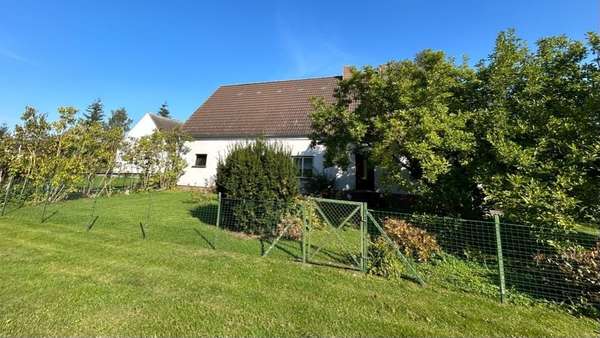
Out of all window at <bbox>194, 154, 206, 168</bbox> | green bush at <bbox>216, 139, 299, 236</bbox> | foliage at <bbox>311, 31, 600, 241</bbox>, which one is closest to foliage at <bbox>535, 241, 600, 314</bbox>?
foliage at <bbox>311, 31, 600, 241</bbox>

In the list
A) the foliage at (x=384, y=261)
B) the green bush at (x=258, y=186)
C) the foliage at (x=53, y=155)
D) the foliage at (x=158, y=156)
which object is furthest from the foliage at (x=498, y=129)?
the foliage at (x=158, y=156)

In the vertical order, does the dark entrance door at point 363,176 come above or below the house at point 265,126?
below

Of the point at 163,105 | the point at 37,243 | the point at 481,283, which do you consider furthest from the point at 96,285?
the point at 163,105

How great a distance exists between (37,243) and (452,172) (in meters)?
10.2

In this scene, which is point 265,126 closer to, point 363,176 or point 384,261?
point 363,176

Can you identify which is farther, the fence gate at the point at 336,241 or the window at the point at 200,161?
the window at the point at 200,161

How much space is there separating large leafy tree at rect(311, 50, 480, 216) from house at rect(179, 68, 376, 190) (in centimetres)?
589

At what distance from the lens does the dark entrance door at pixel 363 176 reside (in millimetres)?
15531

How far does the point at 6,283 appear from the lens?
4590mm

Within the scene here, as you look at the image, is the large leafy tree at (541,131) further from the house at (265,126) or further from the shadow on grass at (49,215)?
the shadow on grass at (49,215)

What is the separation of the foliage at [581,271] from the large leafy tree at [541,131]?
1.68ft

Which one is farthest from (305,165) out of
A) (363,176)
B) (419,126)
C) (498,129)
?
(498,129)

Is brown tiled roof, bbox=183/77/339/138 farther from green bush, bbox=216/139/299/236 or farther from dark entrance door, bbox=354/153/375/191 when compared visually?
green bush, bbox=216/139/299/236

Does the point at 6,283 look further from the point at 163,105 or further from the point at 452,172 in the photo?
the point at 163,105
